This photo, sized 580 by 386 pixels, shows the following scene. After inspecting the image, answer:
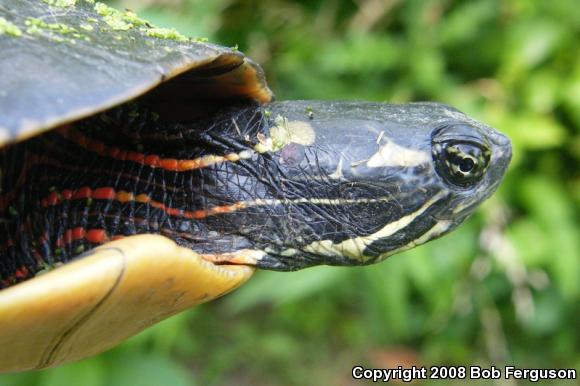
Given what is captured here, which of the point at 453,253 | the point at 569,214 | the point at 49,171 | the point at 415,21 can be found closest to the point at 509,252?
the point at 453,253

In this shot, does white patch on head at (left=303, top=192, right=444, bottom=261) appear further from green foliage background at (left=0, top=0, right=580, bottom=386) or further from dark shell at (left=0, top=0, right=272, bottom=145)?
green foliage background at (left=0, top=0, right=580, bottom=386)

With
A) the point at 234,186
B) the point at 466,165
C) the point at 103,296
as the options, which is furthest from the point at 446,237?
the point at 103,296

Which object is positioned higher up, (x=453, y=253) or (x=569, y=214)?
(x=569, y=214)

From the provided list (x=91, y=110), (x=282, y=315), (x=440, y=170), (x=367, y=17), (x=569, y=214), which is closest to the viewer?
(x=91, y=110)

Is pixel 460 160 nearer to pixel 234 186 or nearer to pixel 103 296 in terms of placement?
pixel 234 186

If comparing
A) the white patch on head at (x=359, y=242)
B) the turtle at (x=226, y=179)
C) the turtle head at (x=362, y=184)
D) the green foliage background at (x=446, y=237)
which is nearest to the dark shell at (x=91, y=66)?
the turtle at (x=226, y=179)

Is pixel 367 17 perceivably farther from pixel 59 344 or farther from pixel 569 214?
pixel 59 344
